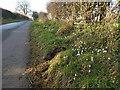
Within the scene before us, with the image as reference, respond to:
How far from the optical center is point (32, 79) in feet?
10.9

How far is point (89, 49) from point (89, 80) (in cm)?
148

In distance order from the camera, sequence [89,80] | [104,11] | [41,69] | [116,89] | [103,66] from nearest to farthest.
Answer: [116,89] → [89,80] → [103,66] → [41,69] → [104,11]

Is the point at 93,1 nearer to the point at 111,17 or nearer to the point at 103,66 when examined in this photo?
the point at 111,17

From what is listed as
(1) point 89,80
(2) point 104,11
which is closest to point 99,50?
(1) point 89,80

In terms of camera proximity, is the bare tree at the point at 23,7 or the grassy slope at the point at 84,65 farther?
the bare tree at the point at 23,7

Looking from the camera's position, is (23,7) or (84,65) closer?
(84,65)

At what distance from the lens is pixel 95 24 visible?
582 centimetres

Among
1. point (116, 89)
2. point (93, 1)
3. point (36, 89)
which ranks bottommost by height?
point (36, 89)

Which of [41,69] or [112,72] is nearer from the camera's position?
A: [112,72]

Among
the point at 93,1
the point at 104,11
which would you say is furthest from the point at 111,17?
the point at 93,1

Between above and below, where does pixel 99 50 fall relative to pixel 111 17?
below

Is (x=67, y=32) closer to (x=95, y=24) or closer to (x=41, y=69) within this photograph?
(x=95, y=24)

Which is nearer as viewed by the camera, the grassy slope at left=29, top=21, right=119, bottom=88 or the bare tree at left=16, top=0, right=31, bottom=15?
the grassy slope at left=29, top=21, right=119, bottom=88

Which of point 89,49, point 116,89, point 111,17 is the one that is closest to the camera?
point 116,89
